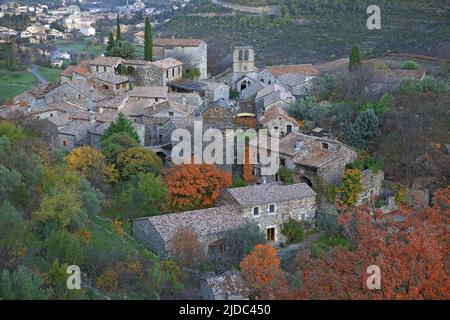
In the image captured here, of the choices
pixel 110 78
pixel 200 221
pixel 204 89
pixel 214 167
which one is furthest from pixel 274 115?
pixel 110 78

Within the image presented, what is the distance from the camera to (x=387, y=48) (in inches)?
1989

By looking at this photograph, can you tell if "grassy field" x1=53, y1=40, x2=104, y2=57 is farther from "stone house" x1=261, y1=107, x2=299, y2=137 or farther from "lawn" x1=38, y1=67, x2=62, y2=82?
"stone house" x1=261, y1=107, x2=299, y2=137

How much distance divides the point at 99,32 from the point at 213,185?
2630 inches

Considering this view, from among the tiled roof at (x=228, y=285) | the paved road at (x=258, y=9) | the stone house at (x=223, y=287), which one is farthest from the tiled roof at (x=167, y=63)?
the paved road at (x=258, y=9)

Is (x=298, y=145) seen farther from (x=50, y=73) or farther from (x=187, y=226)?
(x=50, y=73)

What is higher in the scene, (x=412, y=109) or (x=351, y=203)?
(x=412, y=109)

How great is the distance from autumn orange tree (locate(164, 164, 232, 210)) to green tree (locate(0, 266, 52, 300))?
935 cm

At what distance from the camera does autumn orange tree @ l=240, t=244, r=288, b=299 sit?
1611 cm

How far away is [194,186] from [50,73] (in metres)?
31.7

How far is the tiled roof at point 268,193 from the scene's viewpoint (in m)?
23.1

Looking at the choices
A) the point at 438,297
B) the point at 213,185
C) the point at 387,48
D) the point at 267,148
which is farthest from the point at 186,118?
the point at 387,48


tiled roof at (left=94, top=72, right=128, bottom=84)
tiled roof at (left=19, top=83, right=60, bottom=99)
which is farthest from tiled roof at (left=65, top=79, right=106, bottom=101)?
tiled roof at (left=19, top=83, right=60, bottom=99)

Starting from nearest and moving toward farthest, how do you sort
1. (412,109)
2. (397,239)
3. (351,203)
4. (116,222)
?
1. (397,239)
2. (116,222)
3. (351,203)
4. (412,109)
